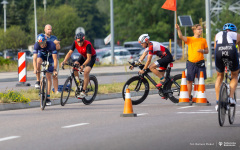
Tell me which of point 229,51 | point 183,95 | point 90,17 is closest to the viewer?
point 229,51

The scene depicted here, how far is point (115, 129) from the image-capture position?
31.9ft

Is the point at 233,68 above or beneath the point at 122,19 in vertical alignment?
beneath

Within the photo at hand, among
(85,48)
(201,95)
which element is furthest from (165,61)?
(85,48)

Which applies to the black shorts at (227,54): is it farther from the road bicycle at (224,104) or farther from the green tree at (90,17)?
the green tree at (90,17)

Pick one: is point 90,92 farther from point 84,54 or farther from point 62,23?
point 62,23

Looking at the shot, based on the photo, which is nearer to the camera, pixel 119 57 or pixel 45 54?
pixel 45 54

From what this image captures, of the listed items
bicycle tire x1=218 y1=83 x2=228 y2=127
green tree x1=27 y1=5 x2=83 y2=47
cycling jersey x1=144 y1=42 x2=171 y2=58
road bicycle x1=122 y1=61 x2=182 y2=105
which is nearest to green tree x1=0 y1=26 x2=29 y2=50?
green tree x1=27 y1=5 x2=83 y2=47

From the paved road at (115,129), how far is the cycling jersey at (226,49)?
1.05 meters

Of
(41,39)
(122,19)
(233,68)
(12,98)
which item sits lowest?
(12,98)

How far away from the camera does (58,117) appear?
38.6 feet

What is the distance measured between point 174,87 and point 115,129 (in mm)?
4953

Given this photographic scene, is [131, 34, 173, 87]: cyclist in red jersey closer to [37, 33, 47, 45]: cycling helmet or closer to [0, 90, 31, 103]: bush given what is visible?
[37, 33, 47, 45]: cycling helmet

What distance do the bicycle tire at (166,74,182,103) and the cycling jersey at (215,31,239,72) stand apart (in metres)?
4.06

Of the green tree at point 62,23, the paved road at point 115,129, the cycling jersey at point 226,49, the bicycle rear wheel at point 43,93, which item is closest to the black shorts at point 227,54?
the cycling jersey at point 226,49
